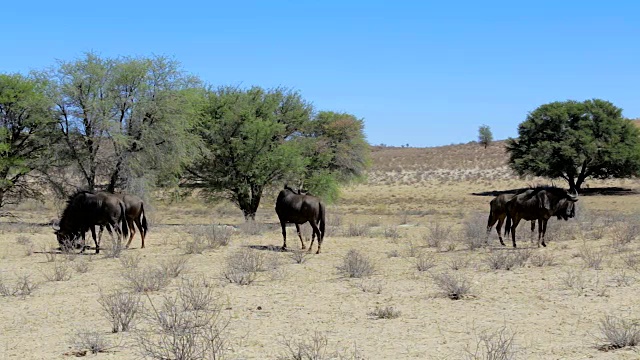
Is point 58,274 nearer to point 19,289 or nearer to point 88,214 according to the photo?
point 19,289

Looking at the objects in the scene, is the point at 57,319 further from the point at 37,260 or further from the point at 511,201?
the point at 511,201

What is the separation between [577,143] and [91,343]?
48.0 meters

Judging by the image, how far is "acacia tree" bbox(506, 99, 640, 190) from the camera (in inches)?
1973

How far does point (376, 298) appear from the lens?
10.7 metres

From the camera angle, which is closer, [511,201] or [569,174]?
[511,201]

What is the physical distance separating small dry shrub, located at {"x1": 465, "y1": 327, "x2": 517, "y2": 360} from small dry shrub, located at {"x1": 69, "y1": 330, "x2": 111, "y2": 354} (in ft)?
13.4

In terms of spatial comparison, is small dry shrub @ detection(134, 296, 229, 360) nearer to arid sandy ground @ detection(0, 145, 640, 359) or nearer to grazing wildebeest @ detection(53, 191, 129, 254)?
arid sandy ground @ detection(0, 145, 640, 359)

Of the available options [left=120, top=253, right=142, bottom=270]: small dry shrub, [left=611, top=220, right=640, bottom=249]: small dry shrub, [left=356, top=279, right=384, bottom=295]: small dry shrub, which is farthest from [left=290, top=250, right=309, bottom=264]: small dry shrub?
[left=611, top=220, right=640, bottom=249]: small dry shrub

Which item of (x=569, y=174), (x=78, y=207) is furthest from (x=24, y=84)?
(x=569, y=174)

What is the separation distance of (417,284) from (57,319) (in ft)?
19.3

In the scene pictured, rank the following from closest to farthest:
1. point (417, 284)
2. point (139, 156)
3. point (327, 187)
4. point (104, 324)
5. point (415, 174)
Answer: point (104, 324)
point (417, 284)
point (139, 156)
point (327, 187)
point (415, 174)

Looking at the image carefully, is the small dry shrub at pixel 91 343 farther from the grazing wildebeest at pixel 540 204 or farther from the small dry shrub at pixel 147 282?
the grazing wildebeest at pixel 540 204

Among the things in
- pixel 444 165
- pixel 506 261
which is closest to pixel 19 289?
pixel 506 261

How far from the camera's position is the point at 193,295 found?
9633mm
